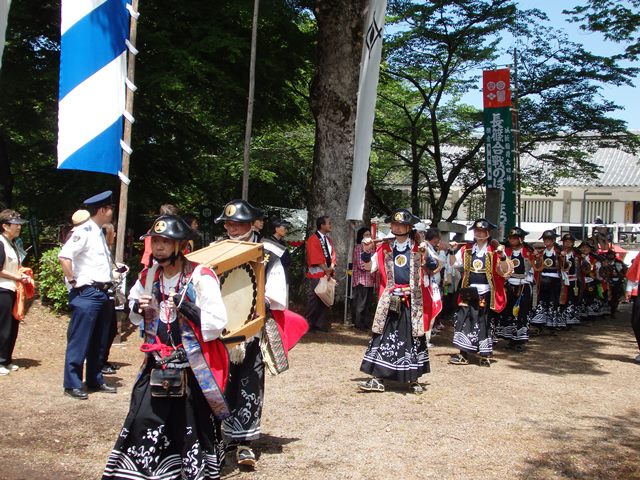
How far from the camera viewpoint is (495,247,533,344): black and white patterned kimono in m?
12.0

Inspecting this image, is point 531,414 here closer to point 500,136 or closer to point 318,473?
point 318,473

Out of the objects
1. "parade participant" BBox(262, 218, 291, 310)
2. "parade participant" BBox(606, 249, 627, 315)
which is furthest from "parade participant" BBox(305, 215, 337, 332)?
"parade participant" BBox(606, 249, 627, 315)

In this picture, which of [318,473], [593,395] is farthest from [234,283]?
[593,395]

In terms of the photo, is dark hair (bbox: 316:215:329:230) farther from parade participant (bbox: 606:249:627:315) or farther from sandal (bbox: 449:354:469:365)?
parade participant (bbox: 606:249:627:315)

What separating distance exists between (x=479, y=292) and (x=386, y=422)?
3864 mm

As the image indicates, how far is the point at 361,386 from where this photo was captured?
27.3ft

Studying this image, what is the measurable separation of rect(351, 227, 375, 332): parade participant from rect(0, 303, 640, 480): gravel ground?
8.97 ft

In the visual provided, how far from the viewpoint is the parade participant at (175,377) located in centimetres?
425

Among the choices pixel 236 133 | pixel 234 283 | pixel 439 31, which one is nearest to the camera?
pixel 234 283

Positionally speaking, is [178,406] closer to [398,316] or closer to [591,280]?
[398,316]

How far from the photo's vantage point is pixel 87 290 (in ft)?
24.1

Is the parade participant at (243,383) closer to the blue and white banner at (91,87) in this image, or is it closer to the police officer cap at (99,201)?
the police officer cap at (99,201)

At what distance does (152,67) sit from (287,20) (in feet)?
10.2

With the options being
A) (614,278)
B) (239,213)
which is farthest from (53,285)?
(614,278)
